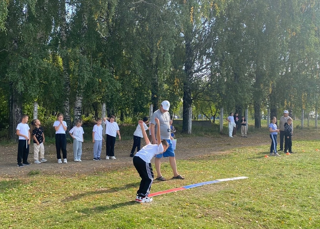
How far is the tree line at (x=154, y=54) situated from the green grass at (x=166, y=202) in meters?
8.37

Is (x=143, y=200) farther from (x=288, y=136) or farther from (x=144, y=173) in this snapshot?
(x=288, y=136)

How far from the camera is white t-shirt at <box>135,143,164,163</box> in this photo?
6.29 meters

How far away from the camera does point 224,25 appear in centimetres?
2245

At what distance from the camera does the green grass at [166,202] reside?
17.8 feet

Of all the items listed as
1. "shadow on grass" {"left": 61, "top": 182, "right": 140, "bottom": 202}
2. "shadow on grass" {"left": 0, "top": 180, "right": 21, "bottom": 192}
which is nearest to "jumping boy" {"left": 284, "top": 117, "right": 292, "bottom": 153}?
"shadow on grass" {"left": 61, "top": 182, "right": 140, "bottom": 202}

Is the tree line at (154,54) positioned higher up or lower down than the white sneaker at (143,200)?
higher up

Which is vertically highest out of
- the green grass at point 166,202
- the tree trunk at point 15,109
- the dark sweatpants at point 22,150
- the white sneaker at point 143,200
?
the tree trunk at point 15,109

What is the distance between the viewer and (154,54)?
17422 millimetres

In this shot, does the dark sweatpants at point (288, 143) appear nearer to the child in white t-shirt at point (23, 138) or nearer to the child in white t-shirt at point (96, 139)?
the child in white t-shirt at point (96, 139)

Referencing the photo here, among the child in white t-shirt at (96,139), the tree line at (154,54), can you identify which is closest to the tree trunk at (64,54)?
the tree line at (154,54)

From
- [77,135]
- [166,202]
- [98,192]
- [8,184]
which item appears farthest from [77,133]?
[166,202]

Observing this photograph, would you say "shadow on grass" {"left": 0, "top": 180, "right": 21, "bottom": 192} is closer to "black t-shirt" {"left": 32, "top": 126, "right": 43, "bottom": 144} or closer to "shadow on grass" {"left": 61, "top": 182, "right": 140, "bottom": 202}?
"shadow on grass" {"left": 61, "top": 182, "right": 140, "bottom": 202}

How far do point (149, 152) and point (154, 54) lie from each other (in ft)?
38.4

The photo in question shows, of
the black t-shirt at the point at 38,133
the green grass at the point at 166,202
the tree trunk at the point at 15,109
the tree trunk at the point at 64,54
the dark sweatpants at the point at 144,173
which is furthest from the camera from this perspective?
the tree trunk at the point at 15,109
